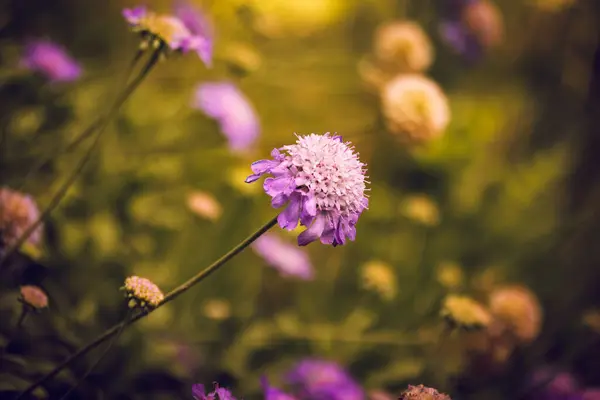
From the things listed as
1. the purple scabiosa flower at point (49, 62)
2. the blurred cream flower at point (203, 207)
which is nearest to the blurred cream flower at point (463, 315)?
the blurred cream flower at point (203, 207)

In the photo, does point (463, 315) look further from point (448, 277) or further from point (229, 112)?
point (229, 112)

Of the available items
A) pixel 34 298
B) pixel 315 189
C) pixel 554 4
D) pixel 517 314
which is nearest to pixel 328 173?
pixel 315 189

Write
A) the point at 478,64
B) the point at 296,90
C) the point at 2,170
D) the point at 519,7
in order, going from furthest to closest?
the point at 519,7
the point at 478,64
the point at 296,90
the point at 2,170

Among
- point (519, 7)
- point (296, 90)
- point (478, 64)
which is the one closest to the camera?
point (296, 90)

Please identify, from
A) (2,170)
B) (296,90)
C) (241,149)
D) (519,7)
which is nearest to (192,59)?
(296,90)

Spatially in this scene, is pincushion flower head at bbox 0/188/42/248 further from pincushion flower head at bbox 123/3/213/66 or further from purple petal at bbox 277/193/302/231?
purple petal at bbox 277/193/302/231

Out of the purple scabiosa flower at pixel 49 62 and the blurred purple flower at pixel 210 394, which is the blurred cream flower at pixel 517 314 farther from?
the purple scabiosa flower at pixel 49 62

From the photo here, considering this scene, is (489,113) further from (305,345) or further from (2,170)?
(2,170)
